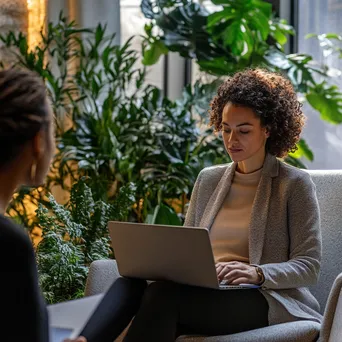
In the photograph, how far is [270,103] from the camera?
2.97 meters

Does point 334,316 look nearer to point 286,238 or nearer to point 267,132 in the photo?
point 286,238

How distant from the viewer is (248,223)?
9.54ft

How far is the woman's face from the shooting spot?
9.59 feet

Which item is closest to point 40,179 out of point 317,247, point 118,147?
point 317,247

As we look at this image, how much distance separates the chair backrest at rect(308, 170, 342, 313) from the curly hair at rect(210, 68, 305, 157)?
0.19 m

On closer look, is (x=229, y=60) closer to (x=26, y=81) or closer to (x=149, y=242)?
(x=149, y=242)

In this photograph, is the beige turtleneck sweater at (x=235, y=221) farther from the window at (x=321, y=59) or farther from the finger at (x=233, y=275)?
the window at (x=321, y=59)

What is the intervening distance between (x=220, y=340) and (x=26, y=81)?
1.34 metres

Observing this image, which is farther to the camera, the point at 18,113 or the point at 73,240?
the point at 73,240

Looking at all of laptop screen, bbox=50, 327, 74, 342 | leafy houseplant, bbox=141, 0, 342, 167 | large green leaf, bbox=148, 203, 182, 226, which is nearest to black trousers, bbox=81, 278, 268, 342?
laptop screen, bbox=50, 327, 74, 342

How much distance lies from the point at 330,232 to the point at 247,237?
305 mm

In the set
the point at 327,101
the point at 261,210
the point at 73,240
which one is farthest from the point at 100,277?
the point at 327,101

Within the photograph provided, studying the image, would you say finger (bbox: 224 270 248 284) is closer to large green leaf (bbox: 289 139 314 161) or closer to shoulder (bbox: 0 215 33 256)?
shoulder (bbox: 0 215 33 256)

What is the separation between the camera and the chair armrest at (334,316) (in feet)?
8.13
